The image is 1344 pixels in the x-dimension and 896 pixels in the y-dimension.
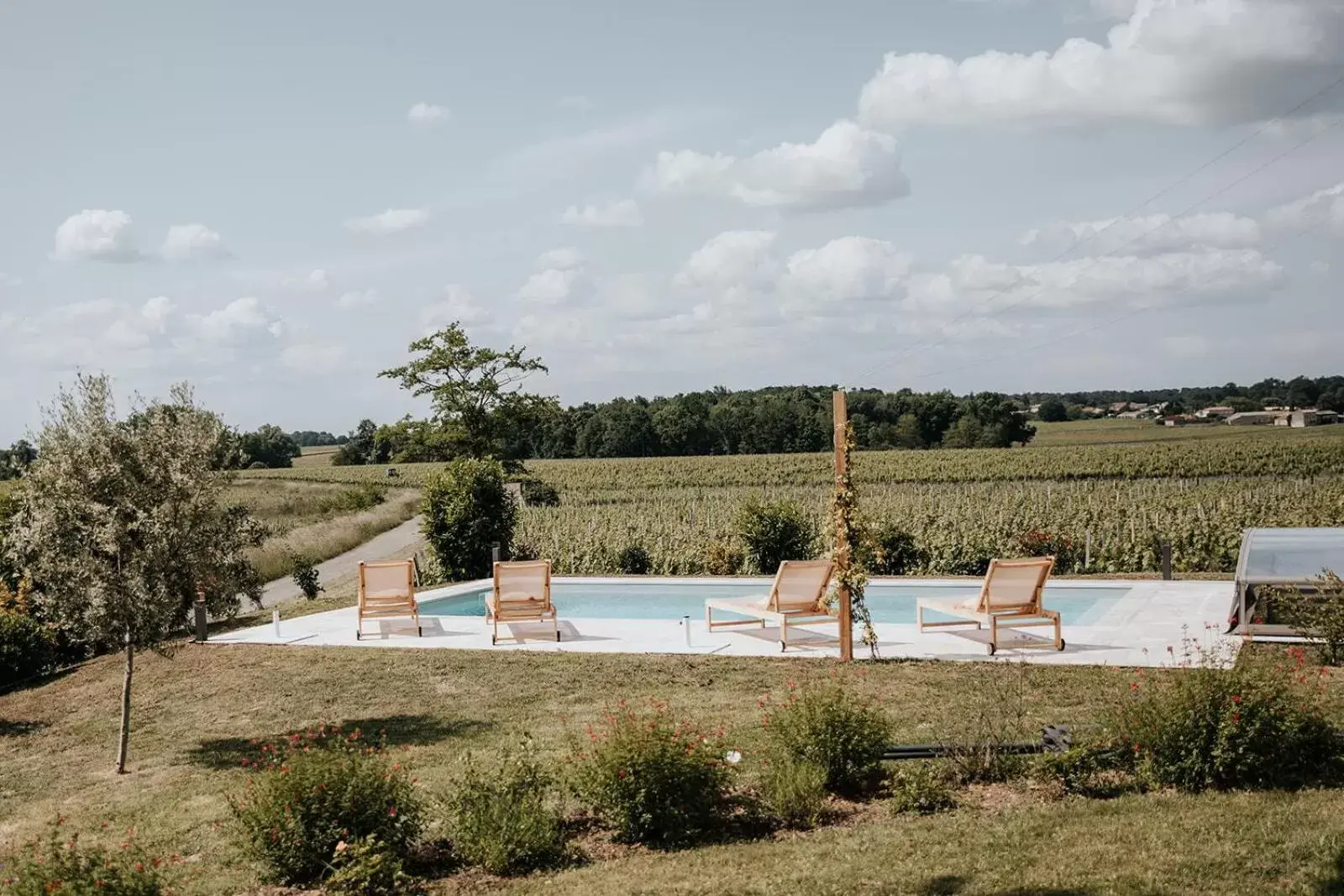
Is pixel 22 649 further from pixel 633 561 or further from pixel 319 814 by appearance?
pixel 633 561

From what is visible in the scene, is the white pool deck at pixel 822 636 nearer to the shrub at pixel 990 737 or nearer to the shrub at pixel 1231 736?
the shrub at pixel 990 737

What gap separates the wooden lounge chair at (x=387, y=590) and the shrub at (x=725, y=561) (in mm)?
6376

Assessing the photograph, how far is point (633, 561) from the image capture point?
19.2 m

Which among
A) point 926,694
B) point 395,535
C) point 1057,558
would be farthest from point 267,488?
point 926,694

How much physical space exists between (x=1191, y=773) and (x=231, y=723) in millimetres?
7368

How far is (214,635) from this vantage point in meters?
13.5

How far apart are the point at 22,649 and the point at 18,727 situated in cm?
305

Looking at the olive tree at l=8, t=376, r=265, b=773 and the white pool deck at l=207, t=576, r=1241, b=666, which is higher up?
the olive tree at l=8, t=376, r=265, b=773

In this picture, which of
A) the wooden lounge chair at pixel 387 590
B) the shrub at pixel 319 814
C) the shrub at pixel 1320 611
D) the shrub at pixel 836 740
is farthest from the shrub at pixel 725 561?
the shrub at pixel 319 814

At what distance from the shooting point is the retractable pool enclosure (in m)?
10.1

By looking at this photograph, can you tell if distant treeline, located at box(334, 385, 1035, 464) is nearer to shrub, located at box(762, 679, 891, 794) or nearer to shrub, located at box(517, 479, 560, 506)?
shrub, located at box(517, 479, 560, 506)

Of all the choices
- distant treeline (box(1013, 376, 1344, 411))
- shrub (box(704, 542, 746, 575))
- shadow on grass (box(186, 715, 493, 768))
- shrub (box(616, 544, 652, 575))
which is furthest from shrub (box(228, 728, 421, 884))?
distant treeline (box(1013, 376, 1344, 411))

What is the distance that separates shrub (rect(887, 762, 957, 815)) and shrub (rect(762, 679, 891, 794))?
223 millimetres

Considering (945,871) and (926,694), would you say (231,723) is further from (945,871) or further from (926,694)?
(945,871)
